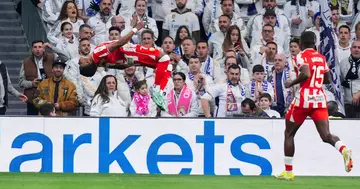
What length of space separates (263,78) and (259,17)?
208 cm

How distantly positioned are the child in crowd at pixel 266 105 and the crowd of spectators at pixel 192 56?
0.02 m

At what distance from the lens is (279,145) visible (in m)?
18.6

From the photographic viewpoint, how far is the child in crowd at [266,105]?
1973 cm

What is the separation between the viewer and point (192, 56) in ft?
67.8

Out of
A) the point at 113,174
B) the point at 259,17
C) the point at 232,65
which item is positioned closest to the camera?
the point at 113,174

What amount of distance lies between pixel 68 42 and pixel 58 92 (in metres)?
1.53

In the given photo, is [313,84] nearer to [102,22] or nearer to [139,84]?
[139,84]

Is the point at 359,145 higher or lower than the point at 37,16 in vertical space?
lower

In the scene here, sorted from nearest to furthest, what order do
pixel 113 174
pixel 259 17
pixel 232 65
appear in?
pixel 113 174
pixel 232 65
pixel 259 17

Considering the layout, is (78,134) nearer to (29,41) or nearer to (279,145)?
(279,145)

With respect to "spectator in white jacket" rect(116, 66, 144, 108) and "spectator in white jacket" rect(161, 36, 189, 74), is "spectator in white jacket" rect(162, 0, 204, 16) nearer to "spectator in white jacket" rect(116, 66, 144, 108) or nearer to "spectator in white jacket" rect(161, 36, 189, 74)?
"spectator in white jacket" rect(161, 36, 189, 74)

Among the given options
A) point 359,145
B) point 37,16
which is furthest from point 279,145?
point 37,16

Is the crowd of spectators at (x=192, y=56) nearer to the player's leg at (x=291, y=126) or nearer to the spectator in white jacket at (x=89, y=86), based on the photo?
the spectator in white jacket at (x=89, y=86)

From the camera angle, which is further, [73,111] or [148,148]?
[73,111]
